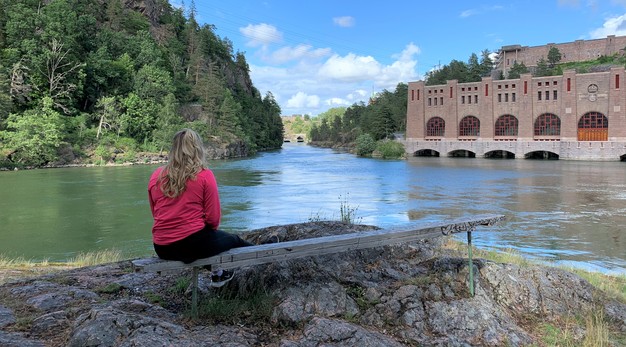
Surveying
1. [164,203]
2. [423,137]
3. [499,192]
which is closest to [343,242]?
[164,203]

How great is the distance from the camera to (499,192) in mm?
30297

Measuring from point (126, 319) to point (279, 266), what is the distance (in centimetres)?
175

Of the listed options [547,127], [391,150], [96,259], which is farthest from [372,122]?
[96,259]

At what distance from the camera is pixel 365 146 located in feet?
254

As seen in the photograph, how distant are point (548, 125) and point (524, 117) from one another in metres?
3.67

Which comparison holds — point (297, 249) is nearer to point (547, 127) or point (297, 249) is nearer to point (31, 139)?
point (31, 139)

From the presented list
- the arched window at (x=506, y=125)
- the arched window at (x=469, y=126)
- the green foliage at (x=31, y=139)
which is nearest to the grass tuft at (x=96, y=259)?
the green foliage at (x=31, y=139)

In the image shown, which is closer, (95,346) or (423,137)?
(95,346)

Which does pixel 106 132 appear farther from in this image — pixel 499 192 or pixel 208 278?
pixel 208 278

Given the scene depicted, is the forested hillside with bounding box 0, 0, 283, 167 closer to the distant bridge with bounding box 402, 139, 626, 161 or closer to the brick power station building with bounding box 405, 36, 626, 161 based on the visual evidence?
the distant bridge with bounding box 402, 139, 626, 161

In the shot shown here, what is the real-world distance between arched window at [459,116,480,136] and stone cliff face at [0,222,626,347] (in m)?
74.8

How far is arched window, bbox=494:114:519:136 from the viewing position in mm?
72269

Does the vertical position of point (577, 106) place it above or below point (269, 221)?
above

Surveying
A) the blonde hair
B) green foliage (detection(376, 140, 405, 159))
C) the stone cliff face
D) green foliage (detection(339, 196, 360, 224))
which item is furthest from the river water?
green foliage (detection(376, 140, 405, 159))
